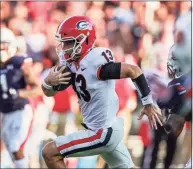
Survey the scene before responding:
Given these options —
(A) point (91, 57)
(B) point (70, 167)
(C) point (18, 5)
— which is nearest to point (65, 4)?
(C) point (18, 5)

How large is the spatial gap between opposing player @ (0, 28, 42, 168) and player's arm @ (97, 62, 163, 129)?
6.28 feet

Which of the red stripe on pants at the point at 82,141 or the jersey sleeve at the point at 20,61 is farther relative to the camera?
the jersey sleeve at the point at 20,61

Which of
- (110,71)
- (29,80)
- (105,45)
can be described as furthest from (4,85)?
(110,71)

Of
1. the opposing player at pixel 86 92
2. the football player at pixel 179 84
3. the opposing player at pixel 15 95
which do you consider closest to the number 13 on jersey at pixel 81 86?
the opposing player at pixel 86 92

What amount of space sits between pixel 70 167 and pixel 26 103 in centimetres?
65

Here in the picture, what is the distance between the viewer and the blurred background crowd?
6.45m

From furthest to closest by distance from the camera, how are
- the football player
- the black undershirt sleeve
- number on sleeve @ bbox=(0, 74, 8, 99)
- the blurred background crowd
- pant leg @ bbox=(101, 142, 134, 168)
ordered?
1. the blurred background crowd
2. number on sleeve @ bbox=(0, 74, 8, 99)
3. the football player
4. pant leg @ bbox=(101, 142, 134, 168)
5. the black undershirt sleeve

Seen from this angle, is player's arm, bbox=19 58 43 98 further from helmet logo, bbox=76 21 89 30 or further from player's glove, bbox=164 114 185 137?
helmet logo, bbox=76 21 89 30

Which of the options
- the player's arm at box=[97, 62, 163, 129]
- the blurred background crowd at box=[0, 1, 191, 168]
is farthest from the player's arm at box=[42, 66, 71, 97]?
the blurred background crowd at box=[0, 1, 191, 168]

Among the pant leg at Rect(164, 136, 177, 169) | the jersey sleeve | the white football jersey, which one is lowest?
the pant leg at Rect(164, 136, 177, 169)

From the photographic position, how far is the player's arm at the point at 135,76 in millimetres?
4430

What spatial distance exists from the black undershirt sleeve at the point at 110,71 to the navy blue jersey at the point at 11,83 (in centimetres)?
190

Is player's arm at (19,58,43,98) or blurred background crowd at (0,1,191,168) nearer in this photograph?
player's arm at (19,58,43,98)

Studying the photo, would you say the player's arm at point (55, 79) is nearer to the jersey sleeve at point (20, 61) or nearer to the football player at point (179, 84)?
the football player at point (179, 84)
